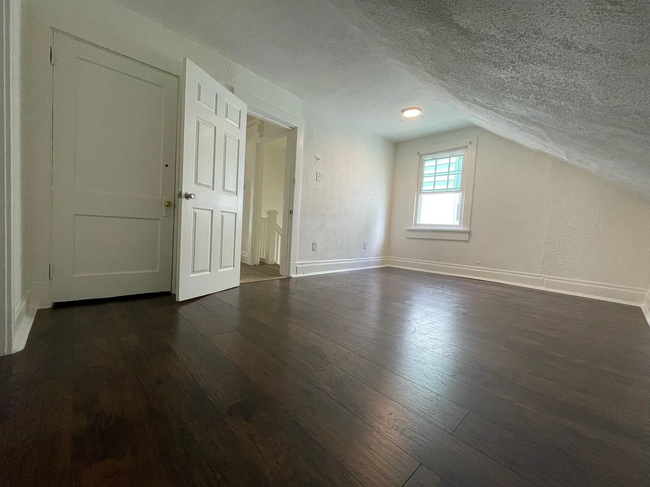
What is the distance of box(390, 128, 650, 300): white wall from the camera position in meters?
2.97

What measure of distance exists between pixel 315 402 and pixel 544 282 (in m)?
3.93

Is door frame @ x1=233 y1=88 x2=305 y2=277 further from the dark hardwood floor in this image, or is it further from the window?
the window

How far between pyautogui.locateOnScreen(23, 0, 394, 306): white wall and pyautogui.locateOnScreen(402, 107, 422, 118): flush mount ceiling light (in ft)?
2.94

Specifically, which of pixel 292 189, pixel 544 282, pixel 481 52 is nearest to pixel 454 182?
pixel 544 282

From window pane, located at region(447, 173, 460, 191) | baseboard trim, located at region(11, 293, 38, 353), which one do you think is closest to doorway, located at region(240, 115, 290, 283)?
baseboard trim, located at region(11, 293, 38, 353)

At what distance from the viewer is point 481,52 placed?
1139mm

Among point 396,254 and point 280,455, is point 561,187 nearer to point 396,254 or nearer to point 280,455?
point 396,254

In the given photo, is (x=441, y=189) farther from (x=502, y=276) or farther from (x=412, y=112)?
(x=502, y=276)

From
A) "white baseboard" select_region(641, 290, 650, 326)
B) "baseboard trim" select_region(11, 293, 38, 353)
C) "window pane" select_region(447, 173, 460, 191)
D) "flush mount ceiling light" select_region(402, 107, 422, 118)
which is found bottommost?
"baseboard trim" select_region(11, 293, 38, 353)

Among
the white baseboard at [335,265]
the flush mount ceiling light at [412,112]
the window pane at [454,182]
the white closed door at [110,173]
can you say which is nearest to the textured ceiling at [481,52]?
the flush mount ceiling light at [412,112]

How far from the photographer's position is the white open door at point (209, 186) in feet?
6.83

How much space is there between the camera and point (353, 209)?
173 inches

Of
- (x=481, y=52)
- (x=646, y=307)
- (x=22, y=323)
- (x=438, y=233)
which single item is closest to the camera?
(x=481, y=52)

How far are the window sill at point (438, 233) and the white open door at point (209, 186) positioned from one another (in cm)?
335
